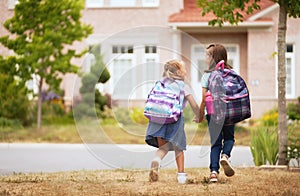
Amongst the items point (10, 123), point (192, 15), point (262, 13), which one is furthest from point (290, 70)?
point (10, 123)

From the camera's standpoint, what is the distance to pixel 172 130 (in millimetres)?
6434

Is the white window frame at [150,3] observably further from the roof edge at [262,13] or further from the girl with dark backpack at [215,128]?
the girl with dark backpack at [215,128]

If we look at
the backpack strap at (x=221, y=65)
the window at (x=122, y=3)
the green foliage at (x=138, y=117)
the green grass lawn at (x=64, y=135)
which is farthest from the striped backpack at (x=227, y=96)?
the window at (x=122, y=3)

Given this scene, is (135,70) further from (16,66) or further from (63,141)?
(16,66)

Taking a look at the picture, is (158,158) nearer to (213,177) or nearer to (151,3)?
(213,177)

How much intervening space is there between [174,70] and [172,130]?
0.59 metres

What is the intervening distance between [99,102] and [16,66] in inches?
127

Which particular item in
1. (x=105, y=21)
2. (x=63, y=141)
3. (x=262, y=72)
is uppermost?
(x=105, y=21)

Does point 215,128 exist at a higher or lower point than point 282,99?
lower

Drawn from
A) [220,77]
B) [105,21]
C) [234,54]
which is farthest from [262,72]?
[220,77]

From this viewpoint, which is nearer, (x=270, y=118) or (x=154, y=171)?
(x=154, y=171)

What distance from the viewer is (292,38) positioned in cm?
1962

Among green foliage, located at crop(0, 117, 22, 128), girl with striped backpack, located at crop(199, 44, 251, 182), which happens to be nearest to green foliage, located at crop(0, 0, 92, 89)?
green foliage, located at crop(0, 117, 22, 128)

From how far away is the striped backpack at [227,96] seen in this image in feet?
21.4
